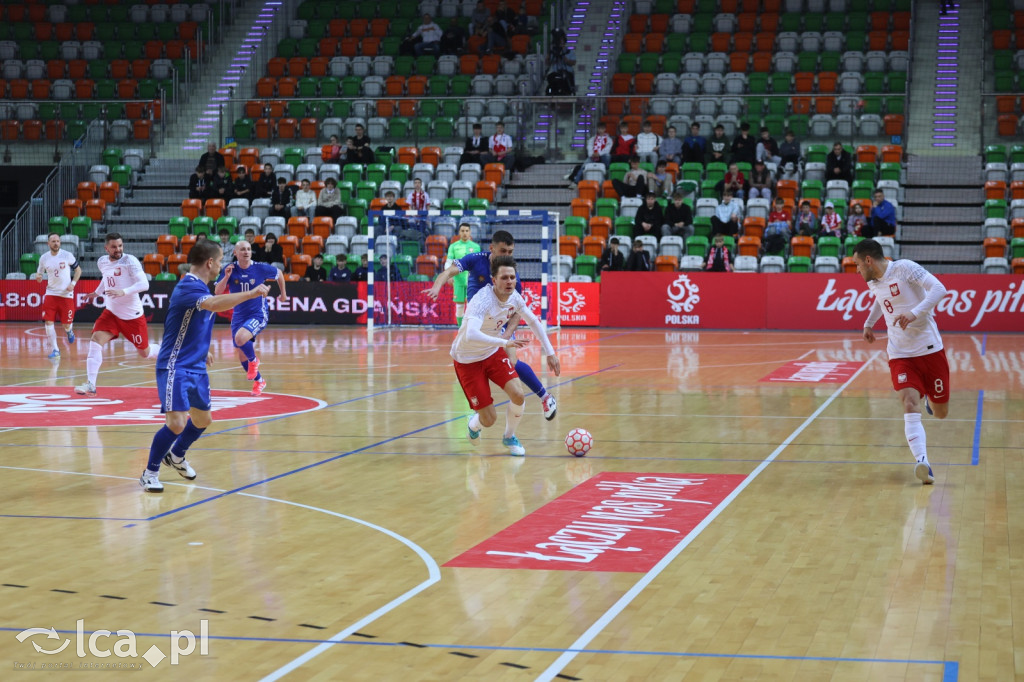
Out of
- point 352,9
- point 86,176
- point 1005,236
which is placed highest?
point 352,9

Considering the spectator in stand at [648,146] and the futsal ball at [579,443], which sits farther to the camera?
the spectator in stand at [648,146]

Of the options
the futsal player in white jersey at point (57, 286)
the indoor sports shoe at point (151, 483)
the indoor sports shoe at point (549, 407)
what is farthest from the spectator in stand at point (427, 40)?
the indoor sports shoe at point (151, 483)

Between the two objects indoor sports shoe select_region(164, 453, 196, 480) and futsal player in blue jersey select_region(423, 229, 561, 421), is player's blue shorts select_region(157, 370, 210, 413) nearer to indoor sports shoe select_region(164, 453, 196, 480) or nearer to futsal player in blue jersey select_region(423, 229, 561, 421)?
indoor sports shoe select_region(164, 453, 196, 480)

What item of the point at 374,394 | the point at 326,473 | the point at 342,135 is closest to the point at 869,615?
the point at 326,473

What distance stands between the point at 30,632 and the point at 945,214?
2578cm

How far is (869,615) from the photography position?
20.2 feet

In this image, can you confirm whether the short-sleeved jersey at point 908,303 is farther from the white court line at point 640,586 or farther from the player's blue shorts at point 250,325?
the player's blue shorts at point 250,325

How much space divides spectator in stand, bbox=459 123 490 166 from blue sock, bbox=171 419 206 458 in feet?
71.3

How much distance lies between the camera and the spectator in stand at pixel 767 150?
93.7 ft

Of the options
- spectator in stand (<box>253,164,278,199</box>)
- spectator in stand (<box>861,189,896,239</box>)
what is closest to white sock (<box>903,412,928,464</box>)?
spectator in stand (<box>861,189,896,239</box>)

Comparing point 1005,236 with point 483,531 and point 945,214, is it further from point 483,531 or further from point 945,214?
point 483,531

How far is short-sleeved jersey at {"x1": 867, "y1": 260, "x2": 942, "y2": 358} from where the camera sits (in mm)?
9836

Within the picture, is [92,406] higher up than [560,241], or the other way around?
[560,241]

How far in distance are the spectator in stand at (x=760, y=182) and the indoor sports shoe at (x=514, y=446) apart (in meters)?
18.1
